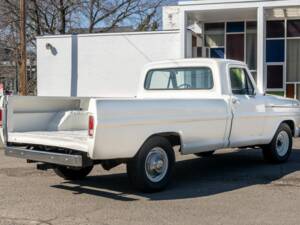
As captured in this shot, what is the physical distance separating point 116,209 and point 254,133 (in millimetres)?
3802

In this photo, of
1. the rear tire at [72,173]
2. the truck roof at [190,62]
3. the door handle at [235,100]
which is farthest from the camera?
the truck roof at [190,62]

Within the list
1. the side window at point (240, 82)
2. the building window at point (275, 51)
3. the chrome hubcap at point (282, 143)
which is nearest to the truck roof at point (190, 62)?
the side window at point (240, 82)

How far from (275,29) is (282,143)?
14643 mm

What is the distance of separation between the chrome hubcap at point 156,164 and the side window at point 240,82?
211 centimetres

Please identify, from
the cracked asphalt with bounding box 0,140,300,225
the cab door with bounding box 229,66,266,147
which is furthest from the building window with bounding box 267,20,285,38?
the cab door with bounding box 229,66,266,147

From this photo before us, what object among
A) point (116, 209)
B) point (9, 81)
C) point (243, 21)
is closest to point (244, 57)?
point (243, 21)

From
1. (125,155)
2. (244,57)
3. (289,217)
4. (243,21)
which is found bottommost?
(289,217)

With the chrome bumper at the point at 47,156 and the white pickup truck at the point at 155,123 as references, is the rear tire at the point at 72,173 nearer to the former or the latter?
the white pickup truck at the point at 155,123

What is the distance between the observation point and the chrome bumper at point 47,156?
24.3 feet

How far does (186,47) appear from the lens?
2297cm

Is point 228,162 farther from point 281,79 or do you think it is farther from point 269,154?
point 281,79

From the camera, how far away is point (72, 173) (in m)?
9.25

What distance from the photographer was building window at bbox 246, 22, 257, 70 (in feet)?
82.1

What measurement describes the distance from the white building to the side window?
13.0 meters
